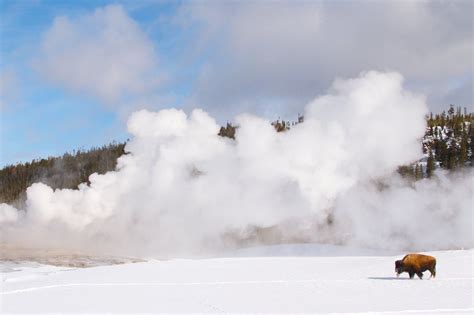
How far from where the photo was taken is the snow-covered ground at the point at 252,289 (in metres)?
19.3

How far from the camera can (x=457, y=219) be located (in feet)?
195

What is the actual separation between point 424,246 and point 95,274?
38.9 meters

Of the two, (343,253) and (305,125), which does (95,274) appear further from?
(305,125)

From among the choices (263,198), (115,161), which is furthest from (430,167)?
(115,161)

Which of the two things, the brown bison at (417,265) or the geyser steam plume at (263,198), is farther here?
the geyser steam plume at (263,198)

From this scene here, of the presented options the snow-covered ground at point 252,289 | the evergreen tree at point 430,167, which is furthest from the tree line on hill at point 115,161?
the snow-covered ground at point 252,289

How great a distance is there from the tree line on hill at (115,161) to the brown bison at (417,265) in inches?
1858

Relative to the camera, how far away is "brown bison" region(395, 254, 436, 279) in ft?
84.1

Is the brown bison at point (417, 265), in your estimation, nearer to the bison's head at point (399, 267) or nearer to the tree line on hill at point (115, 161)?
the bison's head at point (399, 267)

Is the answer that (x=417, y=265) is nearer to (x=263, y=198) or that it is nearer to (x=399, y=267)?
(x=399, y=267)

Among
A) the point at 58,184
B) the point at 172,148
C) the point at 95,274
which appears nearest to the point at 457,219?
the point at 172,148

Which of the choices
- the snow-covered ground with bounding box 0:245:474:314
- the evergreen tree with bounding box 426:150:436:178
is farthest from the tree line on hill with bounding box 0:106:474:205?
the snow-covered ground with bounding box 0:245:474:314

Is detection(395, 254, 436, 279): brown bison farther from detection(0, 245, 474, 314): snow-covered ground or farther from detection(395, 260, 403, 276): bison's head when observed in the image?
detection(0, 245, 474, 314): snow-covered ground

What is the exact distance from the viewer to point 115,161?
142750 mm
